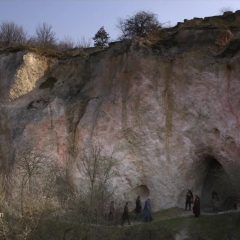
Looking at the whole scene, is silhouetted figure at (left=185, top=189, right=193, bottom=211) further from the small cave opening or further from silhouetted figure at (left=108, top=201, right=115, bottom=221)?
silhouetted figure at (left=108, top=201, right=115, bottom=221)

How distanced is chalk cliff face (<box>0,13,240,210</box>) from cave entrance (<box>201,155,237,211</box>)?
109mm

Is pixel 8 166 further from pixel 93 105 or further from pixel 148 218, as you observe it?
pixel 148 218

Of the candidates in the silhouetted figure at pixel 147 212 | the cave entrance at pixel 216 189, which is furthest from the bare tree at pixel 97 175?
the cave entrance at pixel 216 189

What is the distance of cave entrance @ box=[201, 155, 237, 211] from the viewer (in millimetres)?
26167

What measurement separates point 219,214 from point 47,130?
1024cm

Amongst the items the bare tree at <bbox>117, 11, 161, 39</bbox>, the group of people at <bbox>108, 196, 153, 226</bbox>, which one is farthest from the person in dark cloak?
the bare tree at <bbox>117, 11, 161, 39</bbox>

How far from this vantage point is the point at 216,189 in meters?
27.5

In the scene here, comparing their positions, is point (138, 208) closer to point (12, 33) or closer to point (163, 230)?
point (163, 230)

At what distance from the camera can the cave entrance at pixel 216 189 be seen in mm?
26167

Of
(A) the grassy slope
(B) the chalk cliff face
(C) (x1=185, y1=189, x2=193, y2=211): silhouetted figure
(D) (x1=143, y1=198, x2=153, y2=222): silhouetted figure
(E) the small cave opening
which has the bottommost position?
(A) the grassy slope

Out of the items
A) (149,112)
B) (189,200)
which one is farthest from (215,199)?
(149,112)

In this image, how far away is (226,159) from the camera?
26359mm

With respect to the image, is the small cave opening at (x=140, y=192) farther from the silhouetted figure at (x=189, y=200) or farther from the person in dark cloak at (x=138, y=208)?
the silhouetted figure at (x=189, y=200)

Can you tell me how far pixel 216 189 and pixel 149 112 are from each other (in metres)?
4.90
